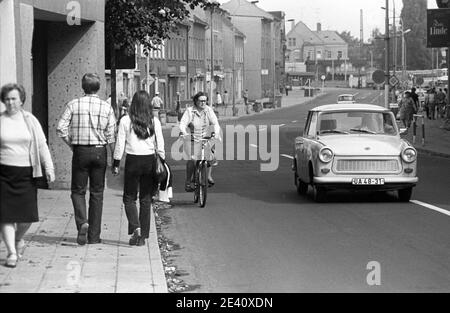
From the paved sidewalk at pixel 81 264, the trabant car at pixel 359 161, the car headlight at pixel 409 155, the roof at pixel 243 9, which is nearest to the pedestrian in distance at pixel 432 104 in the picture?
the trabant car at pixel 359 161

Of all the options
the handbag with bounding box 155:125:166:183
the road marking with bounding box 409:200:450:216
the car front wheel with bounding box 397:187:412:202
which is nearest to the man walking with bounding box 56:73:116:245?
the handbag with bounding box 155:125:166:183

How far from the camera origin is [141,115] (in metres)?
10.8

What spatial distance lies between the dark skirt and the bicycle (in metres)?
6.35

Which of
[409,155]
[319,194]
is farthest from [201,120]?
[409,155]

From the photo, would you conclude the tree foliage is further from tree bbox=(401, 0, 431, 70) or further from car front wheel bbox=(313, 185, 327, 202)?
tree bbox=(401, 0, 431, 70)

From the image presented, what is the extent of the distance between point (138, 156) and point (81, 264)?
6.06 feet

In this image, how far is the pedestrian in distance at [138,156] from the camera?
10.8m

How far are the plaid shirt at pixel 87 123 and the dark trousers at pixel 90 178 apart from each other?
0.33 ft

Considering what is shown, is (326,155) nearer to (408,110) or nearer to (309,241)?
(309,241)

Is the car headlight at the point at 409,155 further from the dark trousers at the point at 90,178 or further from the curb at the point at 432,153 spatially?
the curb at the point at 432,153

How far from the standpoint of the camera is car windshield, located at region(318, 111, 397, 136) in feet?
55.2

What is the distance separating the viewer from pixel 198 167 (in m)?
15.6
